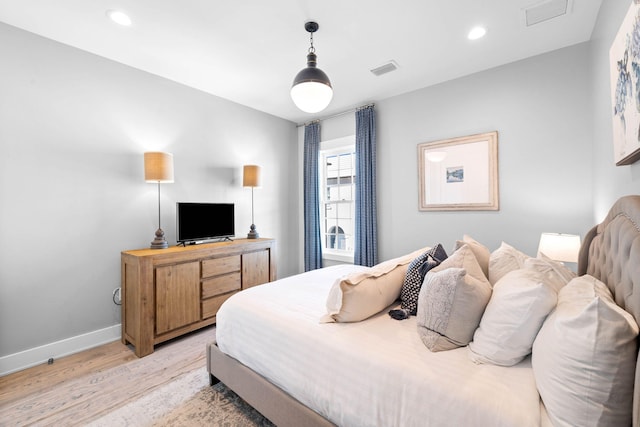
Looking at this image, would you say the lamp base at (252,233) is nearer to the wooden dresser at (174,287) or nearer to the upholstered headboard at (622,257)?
the wooden dresser at (174,287)

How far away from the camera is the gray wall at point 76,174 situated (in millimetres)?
2277

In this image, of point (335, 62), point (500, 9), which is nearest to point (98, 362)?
point (335, 62)

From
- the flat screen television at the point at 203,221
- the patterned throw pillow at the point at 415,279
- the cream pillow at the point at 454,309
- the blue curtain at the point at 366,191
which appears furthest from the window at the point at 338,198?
the cream pillow at the point at 454,309

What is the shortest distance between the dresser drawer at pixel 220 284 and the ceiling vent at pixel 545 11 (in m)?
3.67

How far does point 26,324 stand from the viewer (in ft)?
7.63

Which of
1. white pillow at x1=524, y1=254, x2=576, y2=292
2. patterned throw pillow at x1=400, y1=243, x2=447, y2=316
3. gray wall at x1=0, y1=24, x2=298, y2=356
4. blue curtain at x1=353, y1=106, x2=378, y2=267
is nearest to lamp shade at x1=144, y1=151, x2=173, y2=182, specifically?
gray wall at x1=0, y1=24, x2=298, y2=356

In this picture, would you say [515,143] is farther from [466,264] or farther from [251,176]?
[251,176]

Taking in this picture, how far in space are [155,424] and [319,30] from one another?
3100 mm

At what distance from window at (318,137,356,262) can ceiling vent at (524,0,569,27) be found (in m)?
2.29

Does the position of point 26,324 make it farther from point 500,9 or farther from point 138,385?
point 500,9

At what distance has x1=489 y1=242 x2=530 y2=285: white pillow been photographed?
1.50 metres

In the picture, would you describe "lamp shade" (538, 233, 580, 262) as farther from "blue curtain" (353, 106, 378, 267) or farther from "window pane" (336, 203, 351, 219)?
"window pane" (336, 203, 351, 219)

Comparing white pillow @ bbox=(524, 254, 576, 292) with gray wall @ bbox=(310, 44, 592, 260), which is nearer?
white pillow @ bbox=(524, 254, 576, 292)

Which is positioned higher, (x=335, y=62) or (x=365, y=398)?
(x=335, y=62)
